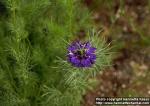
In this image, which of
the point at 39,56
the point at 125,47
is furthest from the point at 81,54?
the point at 125,47

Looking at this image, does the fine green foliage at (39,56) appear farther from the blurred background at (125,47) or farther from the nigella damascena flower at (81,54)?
the blurred background at (125,47)

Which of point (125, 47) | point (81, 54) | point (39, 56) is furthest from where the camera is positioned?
point (125, 47)

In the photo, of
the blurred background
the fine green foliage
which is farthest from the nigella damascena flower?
the blurred background

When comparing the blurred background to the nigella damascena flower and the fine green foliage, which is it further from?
the nigella damascena flower

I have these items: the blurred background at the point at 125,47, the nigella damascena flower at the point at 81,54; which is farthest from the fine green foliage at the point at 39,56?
the blurred background at the point at 125,47

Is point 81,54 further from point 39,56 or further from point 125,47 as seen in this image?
point 125,47
